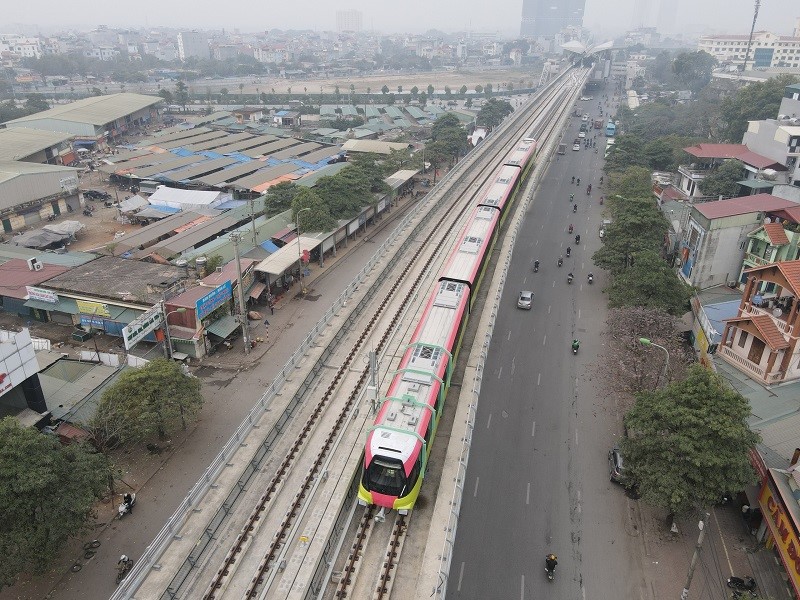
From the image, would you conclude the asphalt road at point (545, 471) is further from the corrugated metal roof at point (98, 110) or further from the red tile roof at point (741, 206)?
the corrugated metal roof at point (98, 110)

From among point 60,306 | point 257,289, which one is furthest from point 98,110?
point 257,289

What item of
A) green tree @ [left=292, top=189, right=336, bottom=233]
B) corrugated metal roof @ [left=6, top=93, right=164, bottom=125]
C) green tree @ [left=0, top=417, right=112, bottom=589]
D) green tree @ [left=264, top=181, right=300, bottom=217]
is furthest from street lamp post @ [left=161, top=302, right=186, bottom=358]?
corrugated metal roof @ [left=6, top=93, right=164, bottom=125]

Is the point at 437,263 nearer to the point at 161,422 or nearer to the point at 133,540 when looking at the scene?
the point at 161,422

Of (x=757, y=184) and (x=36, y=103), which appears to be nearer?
(x=757, y=184)

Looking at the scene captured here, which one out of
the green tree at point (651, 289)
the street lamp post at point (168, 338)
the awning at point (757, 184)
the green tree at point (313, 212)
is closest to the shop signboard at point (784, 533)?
the green tree at point (651, 289)

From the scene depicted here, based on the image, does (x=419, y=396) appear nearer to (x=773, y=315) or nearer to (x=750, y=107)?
(x=773, y=315)

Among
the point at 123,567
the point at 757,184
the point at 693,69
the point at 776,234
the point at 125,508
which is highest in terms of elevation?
the point at 693,69

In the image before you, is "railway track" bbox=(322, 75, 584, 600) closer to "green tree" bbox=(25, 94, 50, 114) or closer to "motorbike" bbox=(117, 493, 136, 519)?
"motorbike" bbox=(117, 493, 136, 519)
